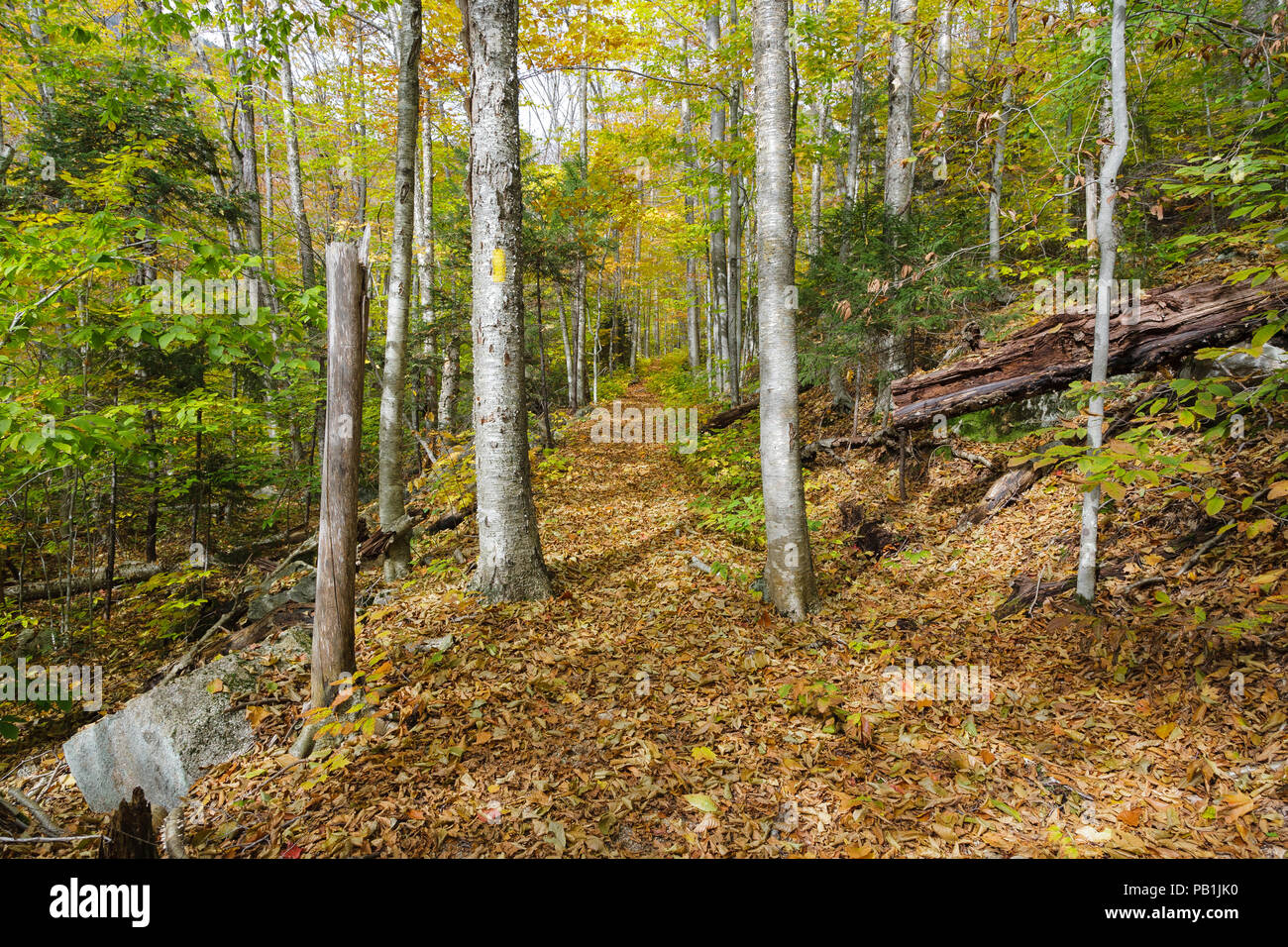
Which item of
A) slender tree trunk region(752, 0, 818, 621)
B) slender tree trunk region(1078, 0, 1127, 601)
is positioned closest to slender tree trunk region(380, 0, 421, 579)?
slender tree trunk region(752, 0, 818, 621)

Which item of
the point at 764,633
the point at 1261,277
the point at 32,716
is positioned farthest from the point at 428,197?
the point at 1261,277

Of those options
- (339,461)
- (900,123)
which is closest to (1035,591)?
(339,461)

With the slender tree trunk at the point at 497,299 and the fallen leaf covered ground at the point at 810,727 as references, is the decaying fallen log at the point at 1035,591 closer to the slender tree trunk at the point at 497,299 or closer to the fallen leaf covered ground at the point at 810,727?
the fallen leaf covered ground at the point at 810,727

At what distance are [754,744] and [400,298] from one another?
6.67 meters

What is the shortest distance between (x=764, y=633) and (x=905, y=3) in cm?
1167

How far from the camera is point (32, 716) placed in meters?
6.07

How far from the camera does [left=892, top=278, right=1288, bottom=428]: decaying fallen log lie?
4.78m

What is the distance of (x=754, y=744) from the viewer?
3.31m

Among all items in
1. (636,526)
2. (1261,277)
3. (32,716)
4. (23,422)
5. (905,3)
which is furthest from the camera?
(905,3)

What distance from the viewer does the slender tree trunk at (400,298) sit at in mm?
6590

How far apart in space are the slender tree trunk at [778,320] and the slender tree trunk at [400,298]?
461 cm

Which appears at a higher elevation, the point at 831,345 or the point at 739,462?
the point at 831,345

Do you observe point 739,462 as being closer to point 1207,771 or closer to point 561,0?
point 1207,771

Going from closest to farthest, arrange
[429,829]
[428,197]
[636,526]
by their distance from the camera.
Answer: [429,829] → [636,526] → [428,197]
